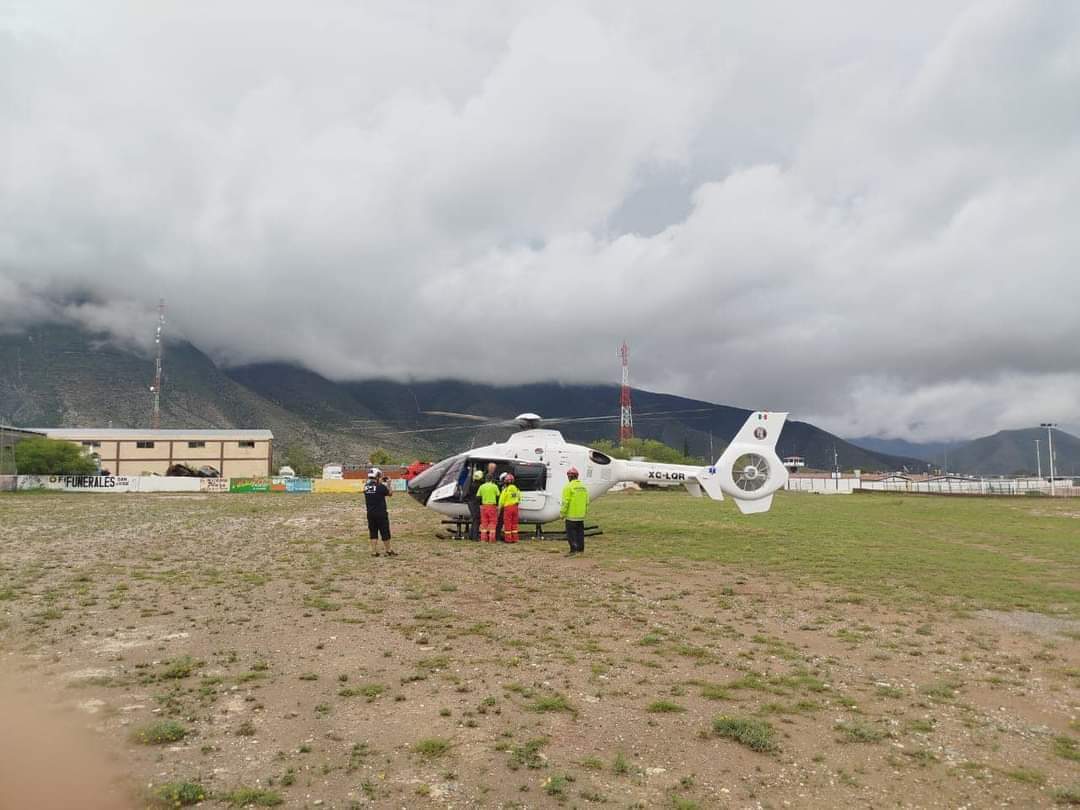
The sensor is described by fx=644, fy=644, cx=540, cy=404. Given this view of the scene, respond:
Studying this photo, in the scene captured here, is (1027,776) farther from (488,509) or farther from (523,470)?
(523,470)

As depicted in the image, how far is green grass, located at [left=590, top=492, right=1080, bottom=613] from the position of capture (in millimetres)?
12352

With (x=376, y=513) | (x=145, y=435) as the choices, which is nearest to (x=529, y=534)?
(x=376, y=513)

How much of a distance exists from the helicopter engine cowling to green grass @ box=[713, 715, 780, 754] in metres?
16.1

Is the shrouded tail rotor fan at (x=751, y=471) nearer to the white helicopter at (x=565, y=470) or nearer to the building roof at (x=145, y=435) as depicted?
the white helicopter at (x=565, y=470)

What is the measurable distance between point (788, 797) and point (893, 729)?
180cm

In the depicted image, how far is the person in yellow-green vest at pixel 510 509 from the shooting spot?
1866 centimetres

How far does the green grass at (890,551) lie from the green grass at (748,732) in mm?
7225

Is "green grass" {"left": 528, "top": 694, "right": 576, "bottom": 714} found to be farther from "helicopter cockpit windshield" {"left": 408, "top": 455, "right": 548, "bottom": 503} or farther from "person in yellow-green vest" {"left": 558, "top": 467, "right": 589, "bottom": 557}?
"helicopter cockpit windshield" {"left": 408, "top": 455, "right": 548, "bottom": 503}

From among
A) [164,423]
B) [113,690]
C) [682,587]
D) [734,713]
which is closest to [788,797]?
[734,713]

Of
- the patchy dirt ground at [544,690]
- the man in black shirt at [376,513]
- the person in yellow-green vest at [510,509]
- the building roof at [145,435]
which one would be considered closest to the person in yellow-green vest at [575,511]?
the person in yellow-green vest at [510,509]

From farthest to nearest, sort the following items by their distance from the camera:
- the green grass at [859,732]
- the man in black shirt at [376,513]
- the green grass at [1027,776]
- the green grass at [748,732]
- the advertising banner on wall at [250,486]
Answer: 1. the advertising banner on wall at [250,486]
2. the man in black shirt at [376,513]
3. the green grass at [859,732]
4. the green grass at [748,732]
5. the green grass at [1027,776]

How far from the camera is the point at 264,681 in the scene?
21.1 ft

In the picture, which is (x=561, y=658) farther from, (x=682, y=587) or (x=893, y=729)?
(x=682, y=587)

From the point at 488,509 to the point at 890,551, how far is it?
11.5 m
